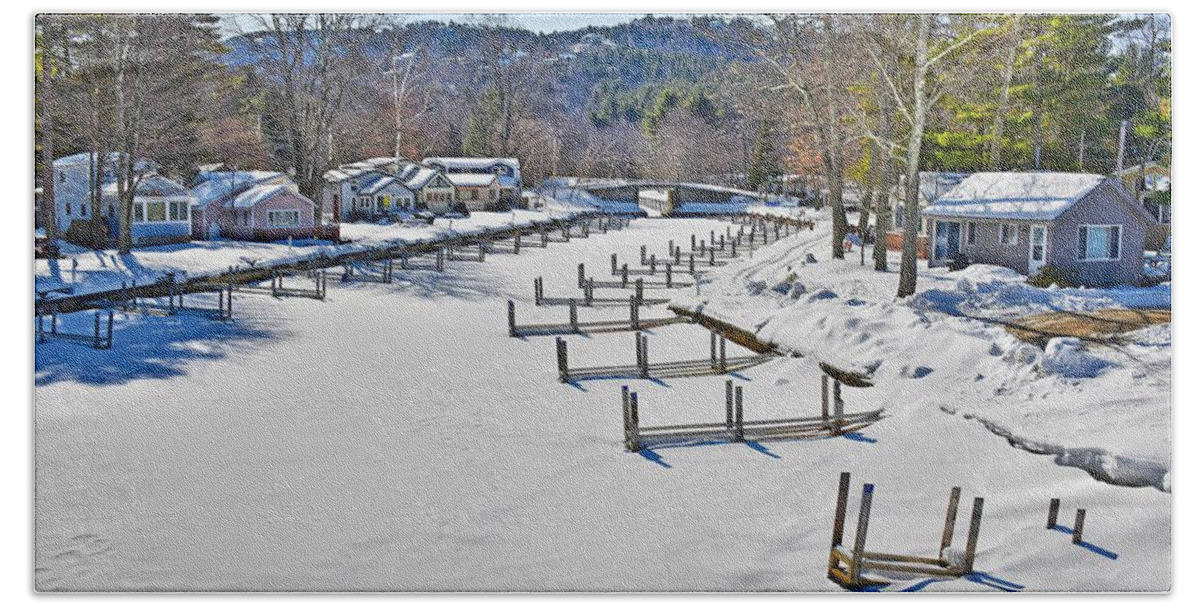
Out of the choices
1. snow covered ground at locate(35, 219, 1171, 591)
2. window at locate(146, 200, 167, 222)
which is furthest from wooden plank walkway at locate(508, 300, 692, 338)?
window at locate(146, 200, 167, 222)

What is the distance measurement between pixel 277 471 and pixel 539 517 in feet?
6.73

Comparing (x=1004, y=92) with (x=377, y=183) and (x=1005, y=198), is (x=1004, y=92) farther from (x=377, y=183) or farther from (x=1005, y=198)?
(x=377, y=183)

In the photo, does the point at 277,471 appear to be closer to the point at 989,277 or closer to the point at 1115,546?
the point at 1115,546

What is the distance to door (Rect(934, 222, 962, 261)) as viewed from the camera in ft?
51.0

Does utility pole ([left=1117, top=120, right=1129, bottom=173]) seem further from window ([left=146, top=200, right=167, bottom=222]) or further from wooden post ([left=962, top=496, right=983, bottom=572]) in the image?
window ([left=146, top=200, right=167, bottom=222])

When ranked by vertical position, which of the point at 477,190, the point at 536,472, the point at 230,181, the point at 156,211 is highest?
the point at 230,181

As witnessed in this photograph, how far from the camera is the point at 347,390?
10.6 m

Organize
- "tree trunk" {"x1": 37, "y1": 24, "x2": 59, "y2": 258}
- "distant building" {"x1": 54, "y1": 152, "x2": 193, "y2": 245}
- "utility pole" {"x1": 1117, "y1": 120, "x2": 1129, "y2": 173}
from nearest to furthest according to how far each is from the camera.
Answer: "utility pole" {"x1": 1117, "y1": 120, "x2": 1129, "y2": 173}
"tree trunk" {"x1": 37, "y1": 24, "x2": 59, "y2": 258}
"distant building" {"x1": 54, "y1": 152, "x2": 193, "y2": 245}

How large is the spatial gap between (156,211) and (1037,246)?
12.6 meters

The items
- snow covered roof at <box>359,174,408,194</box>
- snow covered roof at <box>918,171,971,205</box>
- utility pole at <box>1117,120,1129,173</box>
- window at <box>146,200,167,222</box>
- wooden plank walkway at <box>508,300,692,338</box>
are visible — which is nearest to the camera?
utility pole at <box>1117,120,1129,173</box>

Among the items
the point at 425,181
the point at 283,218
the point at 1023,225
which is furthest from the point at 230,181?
the point at 1023,225

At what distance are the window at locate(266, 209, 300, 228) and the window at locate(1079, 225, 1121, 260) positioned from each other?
65.3ft

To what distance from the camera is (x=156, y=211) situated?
642 inches

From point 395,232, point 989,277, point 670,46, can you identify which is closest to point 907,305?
point 989,277
